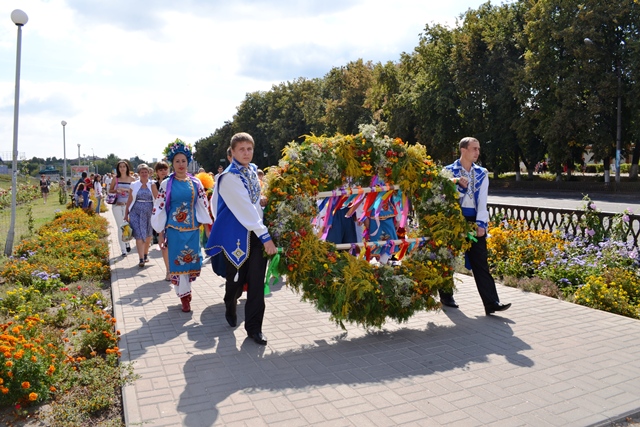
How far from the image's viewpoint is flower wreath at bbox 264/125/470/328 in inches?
222

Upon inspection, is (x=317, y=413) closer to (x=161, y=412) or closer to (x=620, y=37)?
(x=161, y=412)

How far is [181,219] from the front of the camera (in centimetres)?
714

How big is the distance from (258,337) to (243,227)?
113cm

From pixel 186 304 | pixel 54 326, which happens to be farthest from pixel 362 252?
pixel 54 326

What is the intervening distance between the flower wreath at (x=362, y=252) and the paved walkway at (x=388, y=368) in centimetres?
45

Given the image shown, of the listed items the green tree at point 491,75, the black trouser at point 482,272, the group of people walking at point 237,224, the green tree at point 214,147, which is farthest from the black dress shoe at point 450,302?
the green tree at point 214,147

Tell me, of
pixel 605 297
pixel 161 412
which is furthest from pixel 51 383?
pixel 605 297

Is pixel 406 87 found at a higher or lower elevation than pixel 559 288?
higher

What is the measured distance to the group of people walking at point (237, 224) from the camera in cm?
568

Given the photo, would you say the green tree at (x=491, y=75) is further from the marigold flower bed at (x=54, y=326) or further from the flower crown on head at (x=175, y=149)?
the flower crown on head at (x=175, y=149)

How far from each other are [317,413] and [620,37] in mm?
32527

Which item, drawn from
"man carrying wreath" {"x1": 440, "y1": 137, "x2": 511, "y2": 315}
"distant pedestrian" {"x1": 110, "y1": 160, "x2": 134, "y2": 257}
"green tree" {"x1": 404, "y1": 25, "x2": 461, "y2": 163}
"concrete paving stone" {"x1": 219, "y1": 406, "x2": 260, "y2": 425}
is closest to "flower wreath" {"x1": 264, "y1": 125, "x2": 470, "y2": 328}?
"man carrying wreath" {"x1": 440, "y1": 137, "x2": 511, "y2": 315}

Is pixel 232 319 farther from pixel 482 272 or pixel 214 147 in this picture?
pixel 214 147

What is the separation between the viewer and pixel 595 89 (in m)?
29.9
